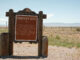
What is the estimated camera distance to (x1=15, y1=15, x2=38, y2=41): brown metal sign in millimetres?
11453

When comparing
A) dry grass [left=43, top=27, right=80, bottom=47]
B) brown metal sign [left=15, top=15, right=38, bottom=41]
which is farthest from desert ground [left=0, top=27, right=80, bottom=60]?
brown metal sign [left=15, top=15, right=38, bottom=41]

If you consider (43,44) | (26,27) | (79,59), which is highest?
(26,27)

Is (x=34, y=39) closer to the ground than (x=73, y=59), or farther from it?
farther from it

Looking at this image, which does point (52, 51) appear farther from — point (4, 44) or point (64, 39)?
point (64, 39)

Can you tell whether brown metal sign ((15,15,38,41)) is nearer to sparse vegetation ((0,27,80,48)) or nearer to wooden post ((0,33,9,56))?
wooden post ((0,33,9,56))

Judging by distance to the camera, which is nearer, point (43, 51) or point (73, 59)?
point (73, 59)

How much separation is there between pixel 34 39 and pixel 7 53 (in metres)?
1.72

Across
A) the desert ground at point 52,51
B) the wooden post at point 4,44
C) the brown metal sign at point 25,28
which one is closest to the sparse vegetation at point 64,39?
the desert ground at point 52,51

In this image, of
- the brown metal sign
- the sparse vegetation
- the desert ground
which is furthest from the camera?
the sparse vegetation

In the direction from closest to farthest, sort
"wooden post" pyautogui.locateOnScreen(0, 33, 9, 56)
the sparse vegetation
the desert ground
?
the desert ground, "wooden post" pyautogui.locateOnScreen(0, 33, 9, 56), the sparse vegetation

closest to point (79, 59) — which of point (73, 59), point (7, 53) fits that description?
point (73, 59)

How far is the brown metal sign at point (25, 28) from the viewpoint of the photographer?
1145 cm

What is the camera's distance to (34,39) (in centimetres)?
1152

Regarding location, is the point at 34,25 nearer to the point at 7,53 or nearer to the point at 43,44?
the point at 43,44
